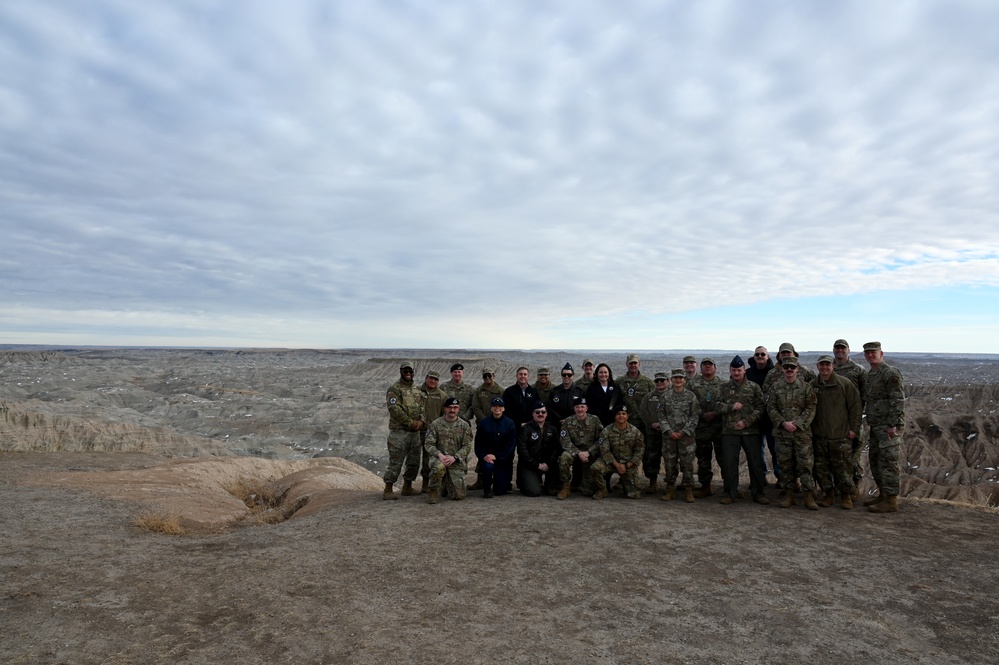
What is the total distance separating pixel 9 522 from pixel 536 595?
8.03 meters

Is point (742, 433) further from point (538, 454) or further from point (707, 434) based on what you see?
point (538, 454)

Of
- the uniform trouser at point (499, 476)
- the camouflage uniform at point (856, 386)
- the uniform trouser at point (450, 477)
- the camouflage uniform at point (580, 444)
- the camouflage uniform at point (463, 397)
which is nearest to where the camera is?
the camouflage uniform at point (856, 386)

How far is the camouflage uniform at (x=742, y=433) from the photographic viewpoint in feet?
30.0

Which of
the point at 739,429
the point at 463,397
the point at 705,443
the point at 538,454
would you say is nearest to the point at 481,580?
the point at 538,454

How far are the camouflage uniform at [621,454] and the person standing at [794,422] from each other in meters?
2.12

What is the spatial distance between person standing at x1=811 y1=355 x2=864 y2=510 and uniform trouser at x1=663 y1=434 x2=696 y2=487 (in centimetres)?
183

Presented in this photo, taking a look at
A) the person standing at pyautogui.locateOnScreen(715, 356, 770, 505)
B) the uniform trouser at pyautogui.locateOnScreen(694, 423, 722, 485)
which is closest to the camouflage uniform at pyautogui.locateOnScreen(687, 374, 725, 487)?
the uniform trouser at pyautogui.locateOnScreen(694, 423, 722, 485)

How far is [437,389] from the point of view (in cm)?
1062

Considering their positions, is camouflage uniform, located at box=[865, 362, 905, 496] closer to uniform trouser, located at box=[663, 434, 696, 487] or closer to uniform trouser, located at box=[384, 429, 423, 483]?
uniform trouser, located at box=[663, 434, 696, 487]

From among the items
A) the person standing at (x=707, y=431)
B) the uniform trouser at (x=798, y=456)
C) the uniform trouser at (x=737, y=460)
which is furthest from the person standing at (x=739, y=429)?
the uniform trouser at (x=798, y=456)

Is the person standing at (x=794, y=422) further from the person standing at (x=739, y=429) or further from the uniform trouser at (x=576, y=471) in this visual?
the uniform trouser at (x=576, y=471)

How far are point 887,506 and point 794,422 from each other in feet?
5.93

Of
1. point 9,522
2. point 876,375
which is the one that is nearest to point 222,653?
point 9,522

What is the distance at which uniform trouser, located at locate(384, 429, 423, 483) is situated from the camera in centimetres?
1020
